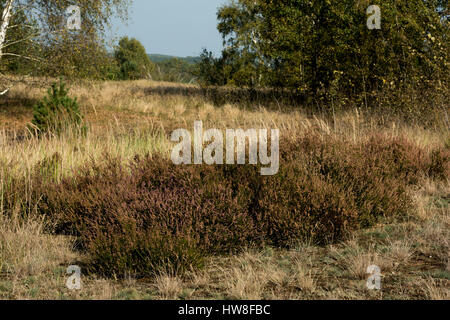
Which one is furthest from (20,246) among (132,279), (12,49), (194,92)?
(194,92)

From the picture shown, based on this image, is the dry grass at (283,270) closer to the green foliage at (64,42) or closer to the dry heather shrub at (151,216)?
the dry heather shrub at (151,216)

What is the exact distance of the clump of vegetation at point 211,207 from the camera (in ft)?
12.7

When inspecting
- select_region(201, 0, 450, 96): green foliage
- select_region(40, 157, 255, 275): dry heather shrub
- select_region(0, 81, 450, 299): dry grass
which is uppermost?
select_region(201, 0, 450, 96): green foliage

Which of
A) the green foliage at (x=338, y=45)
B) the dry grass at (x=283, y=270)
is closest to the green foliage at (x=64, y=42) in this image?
the green foliage at (x=338, y=45)

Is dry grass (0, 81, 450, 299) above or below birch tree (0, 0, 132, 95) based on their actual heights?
below

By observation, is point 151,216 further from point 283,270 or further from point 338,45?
point 338,45

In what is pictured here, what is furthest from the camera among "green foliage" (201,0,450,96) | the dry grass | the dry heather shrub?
"green foliage" (201,0,450,96)

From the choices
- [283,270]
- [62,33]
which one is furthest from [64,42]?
[283,270]

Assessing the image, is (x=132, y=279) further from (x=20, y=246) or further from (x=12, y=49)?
(x=12, y=49)

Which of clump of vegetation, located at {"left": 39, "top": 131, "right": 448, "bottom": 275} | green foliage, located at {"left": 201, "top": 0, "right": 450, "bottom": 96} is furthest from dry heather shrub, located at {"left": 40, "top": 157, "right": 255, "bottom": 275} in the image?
green foliage, located at {"left": 201, "top": 0, "right": 450, "bottom": 96}

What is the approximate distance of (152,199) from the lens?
14.2ft

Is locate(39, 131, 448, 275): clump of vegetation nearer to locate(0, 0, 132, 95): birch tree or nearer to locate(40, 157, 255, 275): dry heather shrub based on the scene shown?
locate(40, 157, 255, 275): dry heather shrub

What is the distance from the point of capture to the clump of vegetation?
12.7ft
